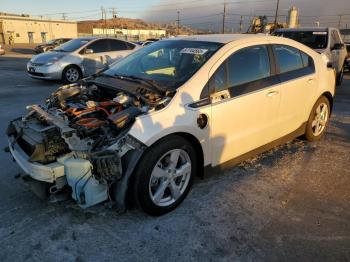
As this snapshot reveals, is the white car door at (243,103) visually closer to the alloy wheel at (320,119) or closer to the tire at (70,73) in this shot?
the alloy wheel at (320,119)

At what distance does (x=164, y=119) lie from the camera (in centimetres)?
329

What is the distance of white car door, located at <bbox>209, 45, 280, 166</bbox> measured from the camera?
148 inches

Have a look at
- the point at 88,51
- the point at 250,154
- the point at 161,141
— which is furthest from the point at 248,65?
the point at 88,51

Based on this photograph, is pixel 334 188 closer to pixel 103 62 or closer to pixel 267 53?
pixel 267 53

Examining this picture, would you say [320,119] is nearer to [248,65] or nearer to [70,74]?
[248,65]

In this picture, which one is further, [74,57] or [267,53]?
A: [74,57]

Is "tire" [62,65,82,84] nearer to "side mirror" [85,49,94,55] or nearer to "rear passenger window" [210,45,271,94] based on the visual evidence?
"side mirror" [85,49,94,55]

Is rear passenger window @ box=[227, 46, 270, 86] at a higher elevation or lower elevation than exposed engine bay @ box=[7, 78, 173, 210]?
higher

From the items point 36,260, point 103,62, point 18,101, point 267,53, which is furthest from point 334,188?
point 103,62

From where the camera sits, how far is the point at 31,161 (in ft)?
10.7

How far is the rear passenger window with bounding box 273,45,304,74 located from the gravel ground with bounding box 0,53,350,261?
1341 millimetres

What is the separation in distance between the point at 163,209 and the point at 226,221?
0.62 m

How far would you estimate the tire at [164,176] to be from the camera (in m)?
3.18

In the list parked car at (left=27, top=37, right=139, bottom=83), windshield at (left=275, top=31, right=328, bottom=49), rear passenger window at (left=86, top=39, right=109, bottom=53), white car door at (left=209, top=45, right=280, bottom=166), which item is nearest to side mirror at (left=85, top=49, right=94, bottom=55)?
parked car at (left=27, top=37, right=139, bottom=83)
